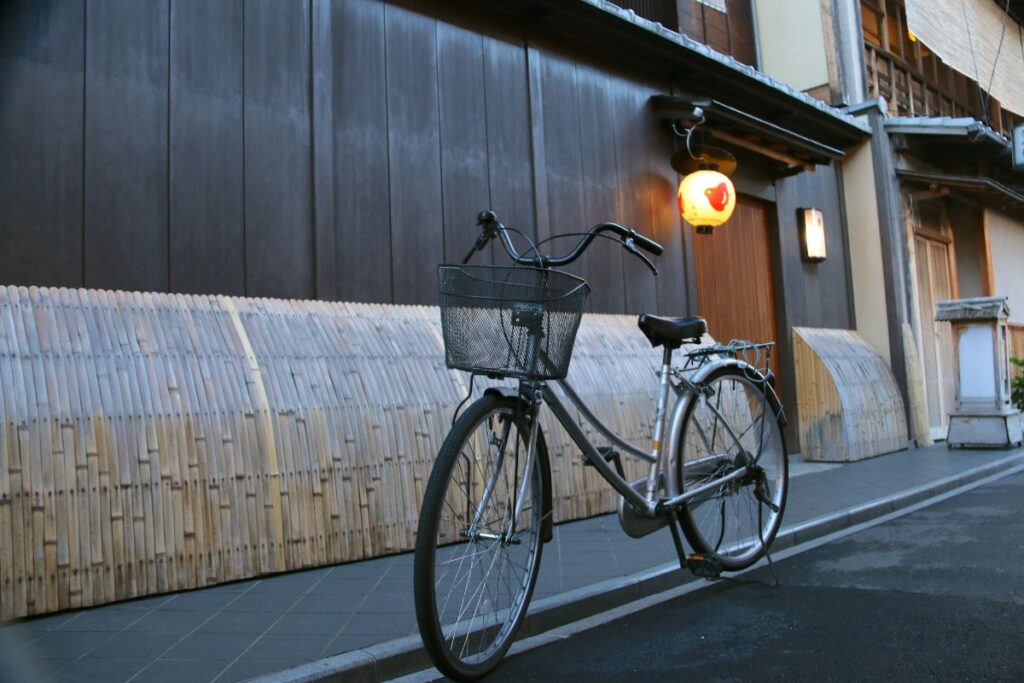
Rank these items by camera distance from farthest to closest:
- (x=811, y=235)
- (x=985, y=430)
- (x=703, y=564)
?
(x=811, y=235), (x=985, y=430), (x=703, y=564)

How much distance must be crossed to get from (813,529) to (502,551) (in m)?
3.34

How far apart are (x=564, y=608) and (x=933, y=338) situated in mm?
11596

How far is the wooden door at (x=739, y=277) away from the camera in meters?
9.11

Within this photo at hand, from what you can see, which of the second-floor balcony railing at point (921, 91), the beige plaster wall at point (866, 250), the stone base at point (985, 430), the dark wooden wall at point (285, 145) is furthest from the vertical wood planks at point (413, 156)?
the second-floor balcony railing at point (921, 91)

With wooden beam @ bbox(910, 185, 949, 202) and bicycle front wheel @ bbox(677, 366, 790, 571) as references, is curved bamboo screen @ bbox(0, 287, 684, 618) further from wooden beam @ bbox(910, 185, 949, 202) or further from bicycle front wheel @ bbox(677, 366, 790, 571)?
wooden beam @ bbox(910, 185, 949, 202)

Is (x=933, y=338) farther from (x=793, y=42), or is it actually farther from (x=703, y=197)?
(x=703, y=197)

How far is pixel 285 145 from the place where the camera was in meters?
5.37

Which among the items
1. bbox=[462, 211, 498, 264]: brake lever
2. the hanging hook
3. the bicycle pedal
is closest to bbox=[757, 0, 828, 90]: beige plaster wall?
the hanging hook

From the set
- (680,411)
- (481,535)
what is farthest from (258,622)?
(680,411)

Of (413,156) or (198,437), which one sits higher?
(413,156)

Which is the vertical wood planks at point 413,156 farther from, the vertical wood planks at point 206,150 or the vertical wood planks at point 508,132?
the vertical wood planks at point 206,150

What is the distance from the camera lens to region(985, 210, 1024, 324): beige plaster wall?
14.8m

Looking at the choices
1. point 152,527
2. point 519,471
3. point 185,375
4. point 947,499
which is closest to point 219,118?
point 185,375

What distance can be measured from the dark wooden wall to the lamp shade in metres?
Answer: 0.86
